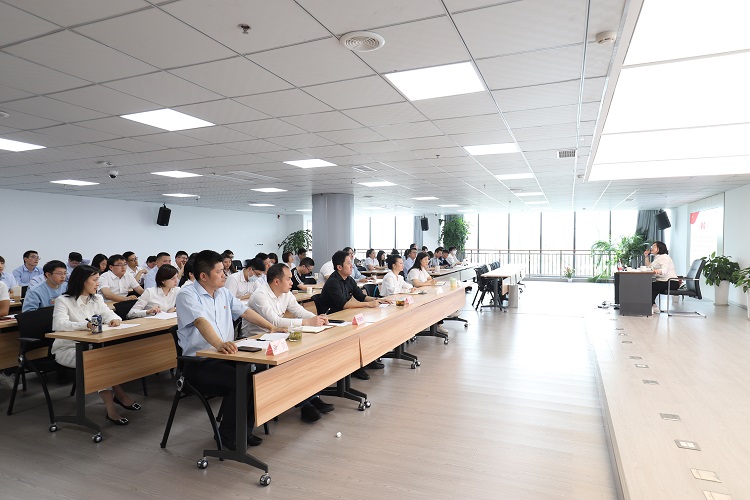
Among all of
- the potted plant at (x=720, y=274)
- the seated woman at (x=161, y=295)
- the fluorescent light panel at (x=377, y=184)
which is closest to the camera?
the seated woman at (x=161, y=295)

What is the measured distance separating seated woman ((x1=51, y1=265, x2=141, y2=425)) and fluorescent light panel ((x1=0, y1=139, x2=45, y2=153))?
3116 millimetres

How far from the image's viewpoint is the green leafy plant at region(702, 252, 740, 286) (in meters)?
9.62

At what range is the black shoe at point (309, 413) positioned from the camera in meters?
3.70

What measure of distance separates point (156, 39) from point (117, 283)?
4.83 meters

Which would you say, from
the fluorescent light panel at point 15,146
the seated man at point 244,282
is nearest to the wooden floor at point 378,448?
the seated man at point 244,282

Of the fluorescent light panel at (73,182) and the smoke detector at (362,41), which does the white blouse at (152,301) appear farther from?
the fluorescent light panel at (73,182)

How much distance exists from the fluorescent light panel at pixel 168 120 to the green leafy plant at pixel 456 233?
13.7m

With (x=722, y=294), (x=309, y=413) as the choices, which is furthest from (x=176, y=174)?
(x=722, y=294)

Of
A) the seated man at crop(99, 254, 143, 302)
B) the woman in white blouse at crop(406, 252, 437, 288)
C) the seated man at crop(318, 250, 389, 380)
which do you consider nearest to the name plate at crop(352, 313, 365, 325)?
the seated man at crop(318, 250, 389, 380)

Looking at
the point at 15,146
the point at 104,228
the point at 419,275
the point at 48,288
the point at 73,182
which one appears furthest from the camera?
the point at 104,228

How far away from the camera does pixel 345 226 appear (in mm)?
11344

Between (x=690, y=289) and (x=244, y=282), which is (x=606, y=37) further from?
(x=690, y=289)

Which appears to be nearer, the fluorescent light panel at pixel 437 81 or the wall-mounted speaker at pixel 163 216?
the fluorescent light panel at pixel 437 81

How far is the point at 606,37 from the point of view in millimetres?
2885
